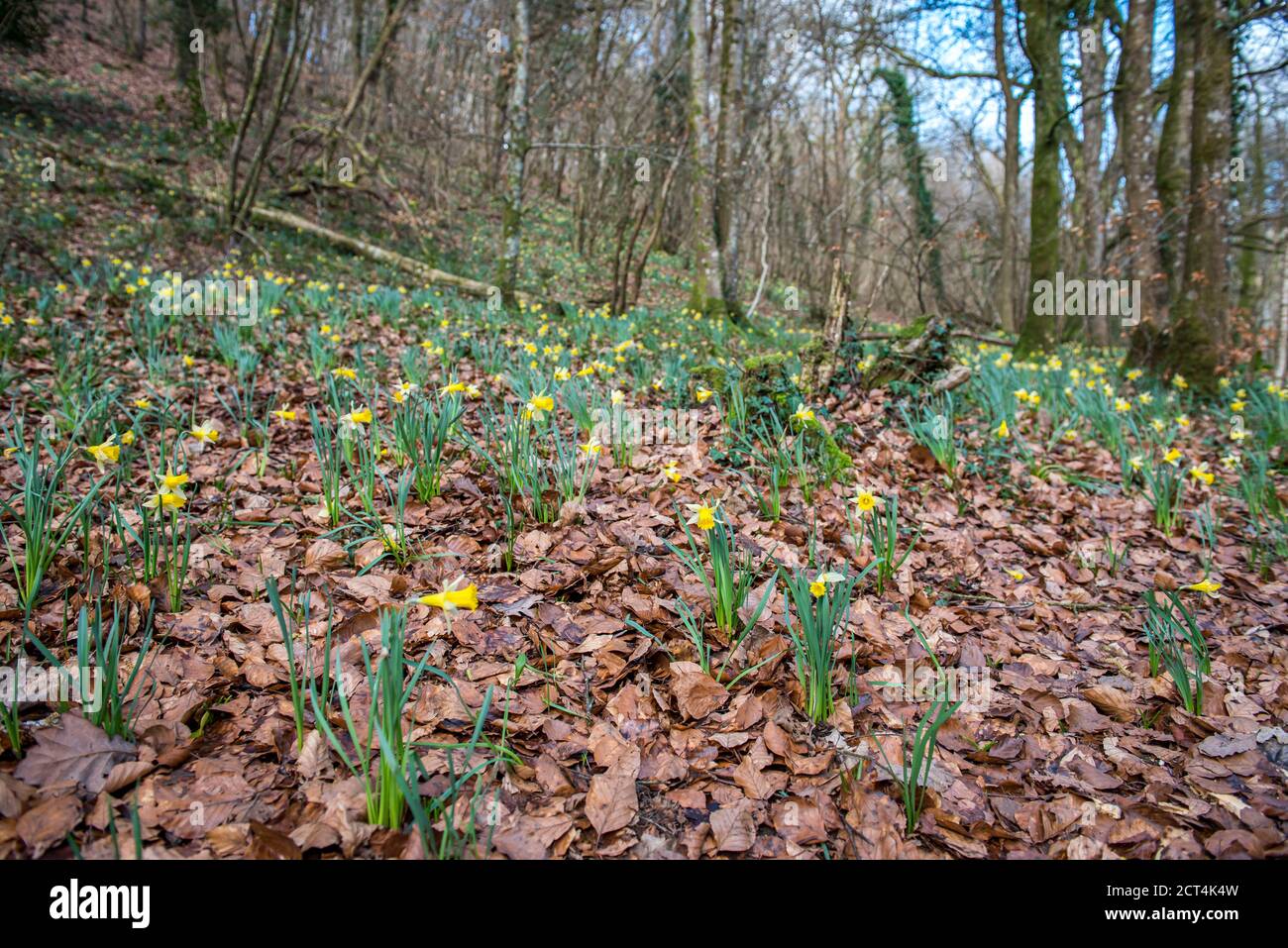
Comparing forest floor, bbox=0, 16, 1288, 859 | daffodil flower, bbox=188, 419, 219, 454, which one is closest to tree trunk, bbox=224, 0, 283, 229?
forest floor, bbox=0, 16, 1288, 859

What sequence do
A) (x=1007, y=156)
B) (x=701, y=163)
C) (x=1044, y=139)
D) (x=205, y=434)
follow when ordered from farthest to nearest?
(x=1007, y=156) → (x=1044, y=139) → (x=701, y=163) → (x=205, y=434)

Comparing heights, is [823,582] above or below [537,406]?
below

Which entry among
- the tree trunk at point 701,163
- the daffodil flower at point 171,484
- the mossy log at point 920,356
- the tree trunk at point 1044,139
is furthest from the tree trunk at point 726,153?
the daffodil flower at point 171,484

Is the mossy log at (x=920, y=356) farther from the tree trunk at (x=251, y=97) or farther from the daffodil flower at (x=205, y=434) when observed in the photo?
the tree trunk at (x=251, y=97)

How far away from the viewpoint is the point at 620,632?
6.07 ft

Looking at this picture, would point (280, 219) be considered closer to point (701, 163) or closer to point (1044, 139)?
point (701, 163)

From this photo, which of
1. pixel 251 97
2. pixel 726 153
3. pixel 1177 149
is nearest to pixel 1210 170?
pixel 1177 149

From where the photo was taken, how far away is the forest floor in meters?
1.25

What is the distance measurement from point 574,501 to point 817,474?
1162 mm

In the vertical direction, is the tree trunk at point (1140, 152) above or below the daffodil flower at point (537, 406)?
above

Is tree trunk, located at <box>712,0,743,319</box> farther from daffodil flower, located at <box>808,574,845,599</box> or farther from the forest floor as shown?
daffodil flower, located at <box>808,574,845,599</box>

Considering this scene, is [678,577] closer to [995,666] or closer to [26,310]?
[995,666]

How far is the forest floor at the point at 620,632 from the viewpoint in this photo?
1250mm
